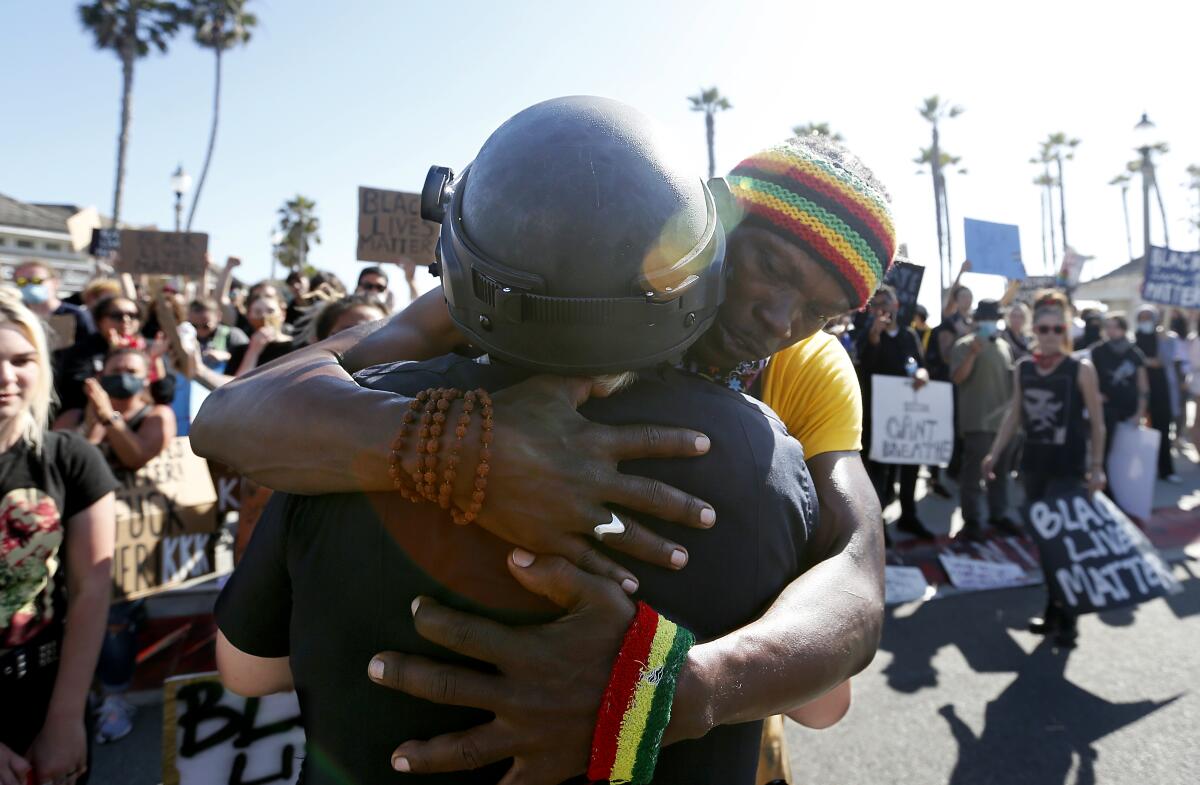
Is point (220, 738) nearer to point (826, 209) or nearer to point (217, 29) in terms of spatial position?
point (826, 209)

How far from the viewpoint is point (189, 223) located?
101ft

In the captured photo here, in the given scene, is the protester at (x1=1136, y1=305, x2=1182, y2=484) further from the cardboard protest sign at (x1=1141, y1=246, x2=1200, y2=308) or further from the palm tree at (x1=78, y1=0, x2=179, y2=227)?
the palm tree at (x1=78, y1=0, x2=179, y2=227)

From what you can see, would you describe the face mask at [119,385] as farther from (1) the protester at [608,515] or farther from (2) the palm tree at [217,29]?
(2) the palm tree at [217,29]

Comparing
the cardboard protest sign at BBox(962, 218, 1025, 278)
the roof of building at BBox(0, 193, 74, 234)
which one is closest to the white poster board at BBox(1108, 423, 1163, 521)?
the cardboard protest sign at BBox(962, 218, 1025, 278)

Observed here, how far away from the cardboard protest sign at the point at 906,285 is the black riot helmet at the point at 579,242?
6.17 meters

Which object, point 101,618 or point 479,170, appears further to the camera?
point 101,618

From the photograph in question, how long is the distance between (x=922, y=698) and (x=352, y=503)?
3.75m

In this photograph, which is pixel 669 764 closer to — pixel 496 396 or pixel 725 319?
pixel 496 396

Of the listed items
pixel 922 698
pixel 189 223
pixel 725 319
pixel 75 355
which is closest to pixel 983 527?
pixel 922 698

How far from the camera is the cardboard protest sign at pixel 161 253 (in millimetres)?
7438

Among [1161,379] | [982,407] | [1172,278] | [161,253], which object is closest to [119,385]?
[161,253]

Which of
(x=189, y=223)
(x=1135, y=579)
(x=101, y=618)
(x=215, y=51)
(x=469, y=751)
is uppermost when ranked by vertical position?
(x=215, y=51)

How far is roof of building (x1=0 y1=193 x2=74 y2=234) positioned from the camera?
119 feet

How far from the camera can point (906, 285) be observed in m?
6.61
